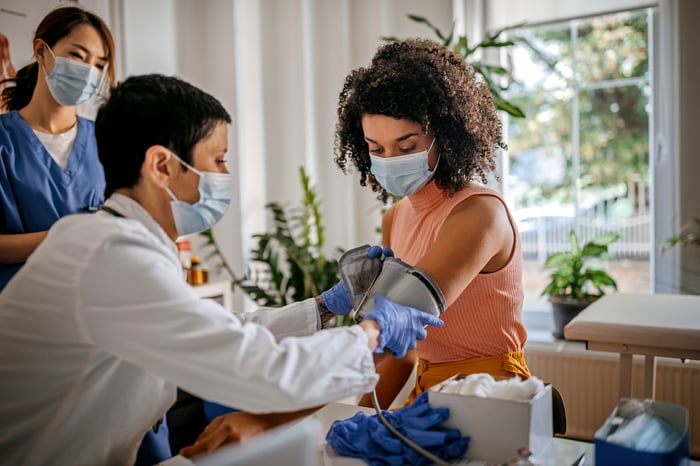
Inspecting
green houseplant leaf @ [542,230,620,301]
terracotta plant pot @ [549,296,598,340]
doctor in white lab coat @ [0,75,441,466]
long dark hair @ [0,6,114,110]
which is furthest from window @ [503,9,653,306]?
doctor in white lab coat @ [0,75,441,466]

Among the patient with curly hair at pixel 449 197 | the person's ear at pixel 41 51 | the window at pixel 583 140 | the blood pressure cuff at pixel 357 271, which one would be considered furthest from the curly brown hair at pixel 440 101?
the window at pixel 583 140

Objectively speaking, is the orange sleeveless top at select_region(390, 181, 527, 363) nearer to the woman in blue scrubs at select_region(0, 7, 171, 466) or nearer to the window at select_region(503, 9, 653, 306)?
the woman in blue scrubs at select_region(0, 7, 171, 466)

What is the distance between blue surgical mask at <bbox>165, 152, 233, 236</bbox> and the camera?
1.10 m

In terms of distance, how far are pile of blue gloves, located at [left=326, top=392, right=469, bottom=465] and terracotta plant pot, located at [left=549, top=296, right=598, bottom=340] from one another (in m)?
1.81

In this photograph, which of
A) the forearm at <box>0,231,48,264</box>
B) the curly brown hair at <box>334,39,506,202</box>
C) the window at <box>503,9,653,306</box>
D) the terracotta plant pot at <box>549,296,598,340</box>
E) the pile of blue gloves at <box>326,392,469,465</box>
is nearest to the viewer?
the pile of blue gloves at <box>326,392,469,465</box>

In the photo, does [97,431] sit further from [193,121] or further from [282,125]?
[282,125]

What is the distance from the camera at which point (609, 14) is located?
9.34 ft

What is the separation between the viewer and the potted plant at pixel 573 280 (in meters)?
2.72

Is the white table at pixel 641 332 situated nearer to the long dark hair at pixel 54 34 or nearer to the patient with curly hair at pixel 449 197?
the patient with curly hair at pixel 449 197

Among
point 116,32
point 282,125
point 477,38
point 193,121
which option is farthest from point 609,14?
point 193,121

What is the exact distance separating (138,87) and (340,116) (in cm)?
67

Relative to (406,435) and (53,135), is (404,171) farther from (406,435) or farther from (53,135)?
(53,135)

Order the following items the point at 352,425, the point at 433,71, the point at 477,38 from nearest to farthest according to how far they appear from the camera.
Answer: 1. the point at 352,425
2. the point at 433,71
3. the point at 477,38

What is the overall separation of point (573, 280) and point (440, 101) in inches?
64.2
